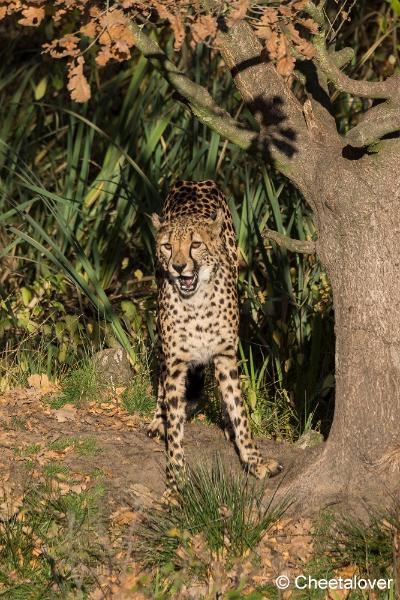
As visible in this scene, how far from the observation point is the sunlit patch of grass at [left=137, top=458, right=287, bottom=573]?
4.34 meters

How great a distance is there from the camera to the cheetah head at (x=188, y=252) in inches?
207

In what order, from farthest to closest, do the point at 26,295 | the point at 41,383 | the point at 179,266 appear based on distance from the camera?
the point at 26,295 < the point at 41,383 < the point at 179,266

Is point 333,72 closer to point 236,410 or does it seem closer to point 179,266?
point 179,266

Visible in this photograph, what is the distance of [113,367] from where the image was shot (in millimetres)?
6293

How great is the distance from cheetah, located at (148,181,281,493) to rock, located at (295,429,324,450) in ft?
0.91

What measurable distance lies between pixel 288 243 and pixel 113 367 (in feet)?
5.93

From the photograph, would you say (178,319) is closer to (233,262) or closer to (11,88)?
(233,262)

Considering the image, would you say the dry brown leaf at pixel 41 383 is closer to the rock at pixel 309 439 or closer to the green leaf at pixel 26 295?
the green leaf at pixel 26 295

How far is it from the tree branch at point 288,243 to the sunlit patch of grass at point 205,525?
98 centimetres

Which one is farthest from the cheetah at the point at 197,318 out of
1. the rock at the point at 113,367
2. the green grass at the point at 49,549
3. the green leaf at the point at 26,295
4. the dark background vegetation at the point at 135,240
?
the green leaf at the point at 26,295

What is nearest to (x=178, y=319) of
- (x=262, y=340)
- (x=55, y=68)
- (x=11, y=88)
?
(x=262, y=340)

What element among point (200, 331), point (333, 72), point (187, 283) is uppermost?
point (333, 72)

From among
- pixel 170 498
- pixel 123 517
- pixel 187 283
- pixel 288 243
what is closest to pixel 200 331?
pixel 187 283

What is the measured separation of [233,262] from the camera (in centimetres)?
575
